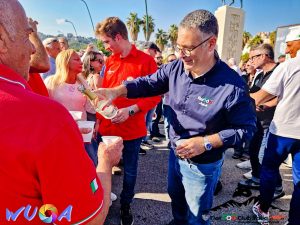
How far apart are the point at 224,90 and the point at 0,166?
1507 mm

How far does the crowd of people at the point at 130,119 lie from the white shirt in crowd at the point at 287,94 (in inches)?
0.4

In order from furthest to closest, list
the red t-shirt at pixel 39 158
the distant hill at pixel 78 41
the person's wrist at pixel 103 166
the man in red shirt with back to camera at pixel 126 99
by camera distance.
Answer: the distant hill at pixel 78 41 < the man in red shirt with back to camera at pixel 126 99 < the person's wrist at pixel 103 166 < the red t-shirt at pixel 39 158

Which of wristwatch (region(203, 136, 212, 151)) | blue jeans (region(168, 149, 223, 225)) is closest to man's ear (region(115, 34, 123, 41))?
blue jeans (region(168, 149, 223, 225))

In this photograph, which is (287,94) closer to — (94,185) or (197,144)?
(197,144)

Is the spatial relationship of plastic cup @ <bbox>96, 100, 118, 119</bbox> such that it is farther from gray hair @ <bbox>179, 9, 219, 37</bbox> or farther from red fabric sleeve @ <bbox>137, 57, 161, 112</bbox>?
gray hair @ <bbox>179, 9, 219, 37</bbox>

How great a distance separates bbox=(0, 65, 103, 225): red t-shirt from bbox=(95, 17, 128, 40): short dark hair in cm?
206

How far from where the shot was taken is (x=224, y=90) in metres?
1.85

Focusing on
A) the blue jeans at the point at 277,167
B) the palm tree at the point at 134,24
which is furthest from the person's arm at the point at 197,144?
the palm tree at the point at 134,24

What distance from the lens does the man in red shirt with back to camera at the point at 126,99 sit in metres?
2.77

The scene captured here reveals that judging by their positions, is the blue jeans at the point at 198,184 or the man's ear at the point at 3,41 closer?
the man's ear at the point at 3,41

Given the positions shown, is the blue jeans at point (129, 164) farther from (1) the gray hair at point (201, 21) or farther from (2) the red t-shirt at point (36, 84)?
(1) the gray hair at point (201, 21)

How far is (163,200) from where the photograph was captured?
344cm

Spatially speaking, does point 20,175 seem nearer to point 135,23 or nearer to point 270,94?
point 270,94

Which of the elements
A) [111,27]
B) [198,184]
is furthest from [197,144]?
[111,27]
